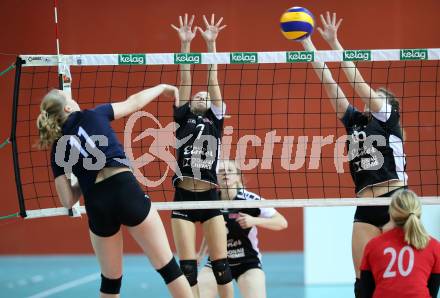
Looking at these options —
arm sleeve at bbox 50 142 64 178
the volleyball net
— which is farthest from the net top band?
the volleyball net

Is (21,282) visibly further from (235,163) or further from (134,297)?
(235,163)

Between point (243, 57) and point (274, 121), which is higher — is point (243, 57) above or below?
above

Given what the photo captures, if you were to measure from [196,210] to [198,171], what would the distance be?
0.34 metres

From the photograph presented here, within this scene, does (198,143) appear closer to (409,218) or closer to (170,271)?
(170,271)

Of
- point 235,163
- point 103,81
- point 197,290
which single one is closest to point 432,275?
point 197,290

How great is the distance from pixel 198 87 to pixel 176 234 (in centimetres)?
527

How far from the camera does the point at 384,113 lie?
5.39 meters

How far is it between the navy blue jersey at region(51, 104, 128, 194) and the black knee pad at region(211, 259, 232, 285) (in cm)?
160

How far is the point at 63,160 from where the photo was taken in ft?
14.8

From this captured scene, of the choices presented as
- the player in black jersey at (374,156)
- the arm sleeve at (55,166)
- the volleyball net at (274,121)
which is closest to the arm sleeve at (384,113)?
the player in black jersey at (374,156)

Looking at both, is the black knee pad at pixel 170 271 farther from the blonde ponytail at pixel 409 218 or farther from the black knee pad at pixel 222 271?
the blonde ponytail at pixel 409 218

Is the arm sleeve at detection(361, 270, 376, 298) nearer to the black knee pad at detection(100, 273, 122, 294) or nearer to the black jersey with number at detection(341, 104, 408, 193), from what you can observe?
the black jersey with number at detection(341, 104, 408, 193)

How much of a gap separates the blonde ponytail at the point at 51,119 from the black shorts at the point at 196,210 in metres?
1.68

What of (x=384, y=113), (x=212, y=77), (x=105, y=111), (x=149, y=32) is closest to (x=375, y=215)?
(x=384, y=113)
